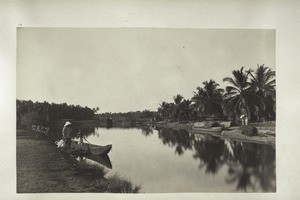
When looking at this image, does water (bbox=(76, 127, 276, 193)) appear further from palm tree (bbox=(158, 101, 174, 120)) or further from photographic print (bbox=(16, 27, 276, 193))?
palm tree (bbox=(158, 101, 174, 120))

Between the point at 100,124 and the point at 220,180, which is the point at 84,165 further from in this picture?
the point at 220,180

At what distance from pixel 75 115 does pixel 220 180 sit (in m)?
1.44

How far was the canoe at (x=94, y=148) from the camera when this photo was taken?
3077mm

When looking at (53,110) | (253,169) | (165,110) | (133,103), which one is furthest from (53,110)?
(253,169)

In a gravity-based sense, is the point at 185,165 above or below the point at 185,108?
below

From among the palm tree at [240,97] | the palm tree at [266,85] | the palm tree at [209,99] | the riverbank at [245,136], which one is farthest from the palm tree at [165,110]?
the palm tree at [266,85]

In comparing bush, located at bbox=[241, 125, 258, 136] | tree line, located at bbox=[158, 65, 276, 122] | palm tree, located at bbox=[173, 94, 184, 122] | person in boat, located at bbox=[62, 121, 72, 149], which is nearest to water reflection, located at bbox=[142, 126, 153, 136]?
tree line, located at bbox=[158, 65, 276, 122]

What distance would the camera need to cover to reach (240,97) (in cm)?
317

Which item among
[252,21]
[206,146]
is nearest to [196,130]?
[206,146]

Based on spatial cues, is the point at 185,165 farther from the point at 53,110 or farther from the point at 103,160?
the point at 53,110

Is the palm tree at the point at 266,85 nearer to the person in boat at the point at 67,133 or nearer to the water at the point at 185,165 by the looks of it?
the water at the point at 185,165

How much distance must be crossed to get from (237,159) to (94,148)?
1.30 meters

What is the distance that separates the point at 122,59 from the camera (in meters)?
3.11

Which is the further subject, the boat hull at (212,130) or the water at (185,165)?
the boat hull at (212,130)
